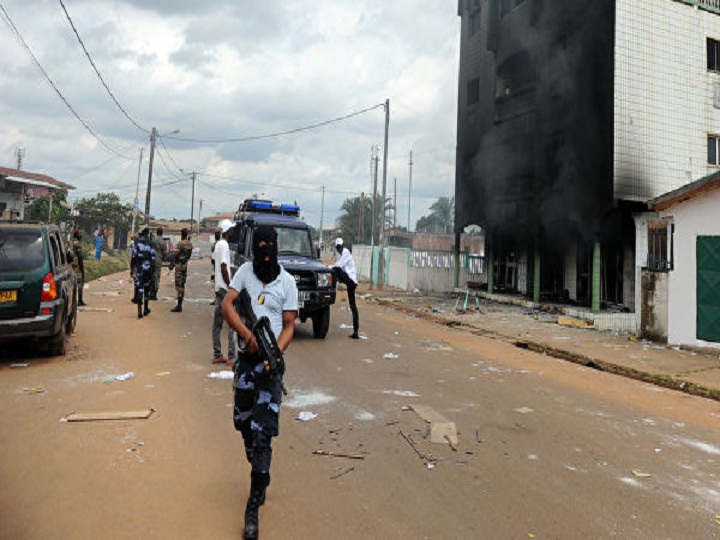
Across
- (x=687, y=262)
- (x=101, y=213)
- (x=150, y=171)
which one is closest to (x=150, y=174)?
(x=150, y=171)

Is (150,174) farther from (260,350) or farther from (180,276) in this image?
(260,350)

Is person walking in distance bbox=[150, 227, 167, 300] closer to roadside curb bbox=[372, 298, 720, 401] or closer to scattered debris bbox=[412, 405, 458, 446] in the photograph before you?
roadside curb bbox=[372, 298, 720, 401]

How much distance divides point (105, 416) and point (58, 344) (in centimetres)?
292

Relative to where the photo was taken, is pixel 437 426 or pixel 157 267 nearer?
pixel 437 426

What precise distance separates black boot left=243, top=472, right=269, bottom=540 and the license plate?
4.95 meters

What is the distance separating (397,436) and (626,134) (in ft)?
43.3

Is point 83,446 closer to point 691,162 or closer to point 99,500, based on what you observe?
point 99,500

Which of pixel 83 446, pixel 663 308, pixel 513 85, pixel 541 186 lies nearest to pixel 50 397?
pixel 83 446

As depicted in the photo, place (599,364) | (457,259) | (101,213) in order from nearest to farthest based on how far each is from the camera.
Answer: (599,364), (457,259), (101,213)

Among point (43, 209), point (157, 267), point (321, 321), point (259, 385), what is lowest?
point (321, 321)

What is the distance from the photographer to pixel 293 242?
9797 mm

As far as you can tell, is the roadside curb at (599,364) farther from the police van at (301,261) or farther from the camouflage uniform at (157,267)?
the camouflage uniform at (157,267)

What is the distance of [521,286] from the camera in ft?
63.1

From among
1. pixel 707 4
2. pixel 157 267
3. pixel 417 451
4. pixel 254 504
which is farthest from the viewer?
pixel 707 4
